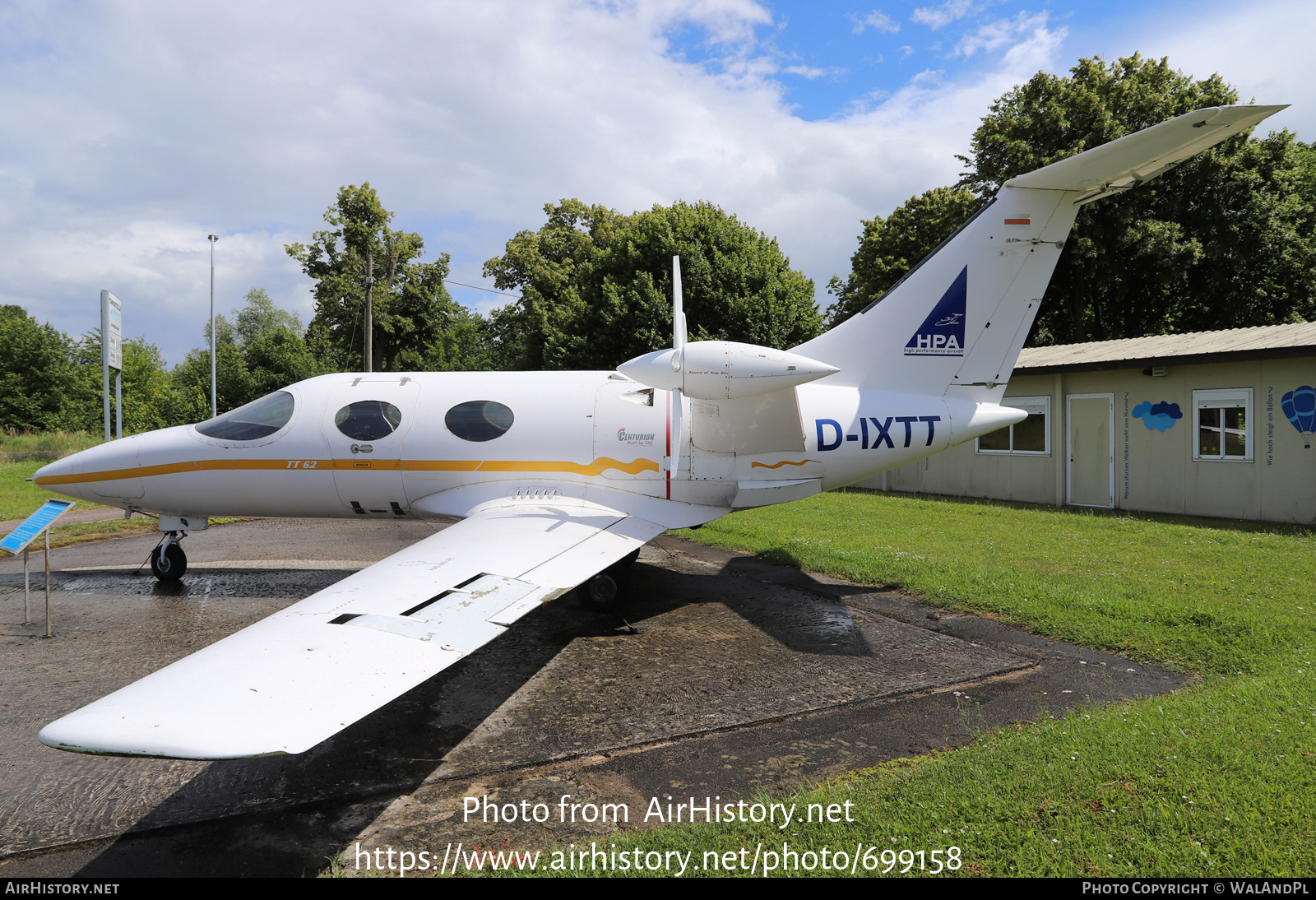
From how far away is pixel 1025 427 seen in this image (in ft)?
52.8

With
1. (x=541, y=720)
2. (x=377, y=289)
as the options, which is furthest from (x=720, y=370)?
(x=377, y=289)

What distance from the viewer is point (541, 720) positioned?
4.80 m

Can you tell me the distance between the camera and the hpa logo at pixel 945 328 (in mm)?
7770

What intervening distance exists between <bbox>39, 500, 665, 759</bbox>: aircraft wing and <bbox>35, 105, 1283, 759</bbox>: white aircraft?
11 cm

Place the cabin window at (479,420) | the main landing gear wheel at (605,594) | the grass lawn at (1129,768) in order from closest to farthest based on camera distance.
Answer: the grass lawn at (1129,768) → the main landing gear wheel at (605,594) → the cabin window at (479,420)

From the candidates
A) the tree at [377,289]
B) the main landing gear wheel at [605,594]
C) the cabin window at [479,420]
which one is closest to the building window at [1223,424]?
the main landing gear wheel at [605,594]

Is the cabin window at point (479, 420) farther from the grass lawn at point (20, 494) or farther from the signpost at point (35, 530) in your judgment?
the grass lawn at point (20, 494)

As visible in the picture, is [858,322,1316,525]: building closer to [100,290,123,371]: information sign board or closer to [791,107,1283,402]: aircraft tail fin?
[791,107,1283,402]: aircraft tail fin

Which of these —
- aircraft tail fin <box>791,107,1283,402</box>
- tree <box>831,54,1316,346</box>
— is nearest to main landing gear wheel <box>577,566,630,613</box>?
aircraft tail fin <box>791,107,1283,402</box>

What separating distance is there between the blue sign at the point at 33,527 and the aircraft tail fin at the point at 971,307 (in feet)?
26.4

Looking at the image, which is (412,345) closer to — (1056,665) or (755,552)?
(755,552)

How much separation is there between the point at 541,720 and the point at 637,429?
3814 millimetres

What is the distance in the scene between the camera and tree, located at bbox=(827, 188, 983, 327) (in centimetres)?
2803

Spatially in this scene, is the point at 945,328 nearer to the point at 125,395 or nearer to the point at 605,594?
the point at 605,594
